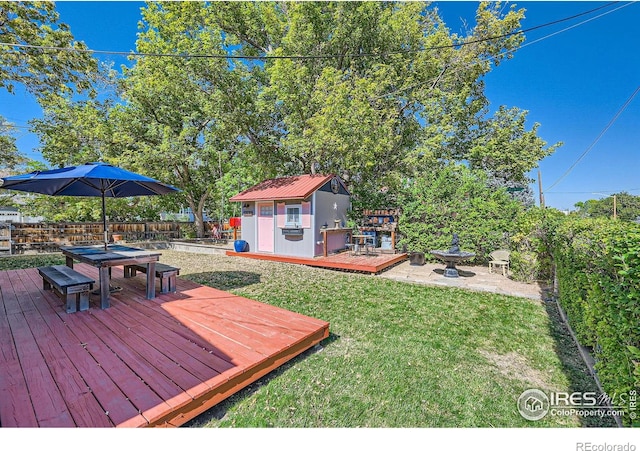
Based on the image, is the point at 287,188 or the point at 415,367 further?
the point at 287,188

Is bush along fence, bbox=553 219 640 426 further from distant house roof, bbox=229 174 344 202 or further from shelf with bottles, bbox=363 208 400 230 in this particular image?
shelf with bottles, bbox=363 208 400 230

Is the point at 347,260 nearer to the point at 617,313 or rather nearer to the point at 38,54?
the point at 617,313

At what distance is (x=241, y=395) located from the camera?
2.32 metres

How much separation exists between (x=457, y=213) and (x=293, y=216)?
205 inches

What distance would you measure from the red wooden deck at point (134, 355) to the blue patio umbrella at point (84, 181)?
5.45ft

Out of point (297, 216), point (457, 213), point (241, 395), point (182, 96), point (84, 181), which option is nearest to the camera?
point (241, 395)

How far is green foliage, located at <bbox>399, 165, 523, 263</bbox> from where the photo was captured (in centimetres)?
808

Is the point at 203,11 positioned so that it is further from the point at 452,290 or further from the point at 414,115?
the point at 452,290

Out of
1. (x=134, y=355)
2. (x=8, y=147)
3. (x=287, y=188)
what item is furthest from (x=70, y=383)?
(x=8, y=147)

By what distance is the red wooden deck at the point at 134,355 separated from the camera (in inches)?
71.4

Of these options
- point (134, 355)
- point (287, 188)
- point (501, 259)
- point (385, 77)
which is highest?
point (385, 77)

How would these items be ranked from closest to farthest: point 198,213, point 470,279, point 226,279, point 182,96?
point 226,279 → point 470,279 → point 182,96 → point 198,213

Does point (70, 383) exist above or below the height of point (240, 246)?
below

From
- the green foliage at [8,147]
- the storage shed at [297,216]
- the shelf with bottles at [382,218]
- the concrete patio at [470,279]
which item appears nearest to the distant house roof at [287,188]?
the storage shed at [297,216]
